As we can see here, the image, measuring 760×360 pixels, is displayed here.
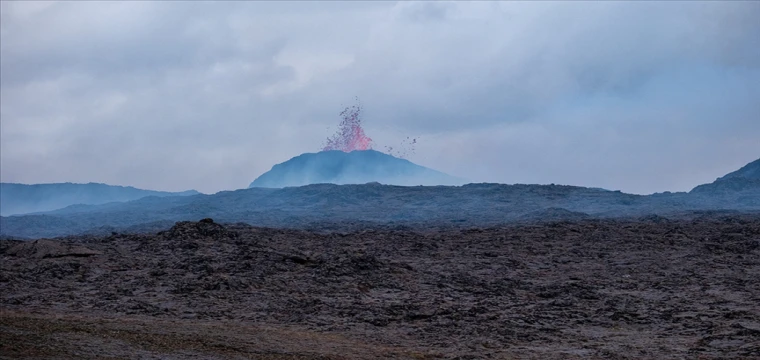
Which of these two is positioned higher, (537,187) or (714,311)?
(537,187)

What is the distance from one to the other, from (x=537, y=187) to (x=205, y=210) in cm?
3322

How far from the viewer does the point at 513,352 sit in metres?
13.0

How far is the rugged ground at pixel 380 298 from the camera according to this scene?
13.1m

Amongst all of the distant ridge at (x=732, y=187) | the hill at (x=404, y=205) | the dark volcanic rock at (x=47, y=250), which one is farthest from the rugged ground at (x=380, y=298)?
the distant ridge at (x=732, y=187)

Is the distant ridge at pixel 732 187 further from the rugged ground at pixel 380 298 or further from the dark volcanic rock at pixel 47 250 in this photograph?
the dark volcanic rock at pixel 47 250

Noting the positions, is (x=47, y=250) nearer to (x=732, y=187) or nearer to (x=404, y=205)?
(x=404, y=205)

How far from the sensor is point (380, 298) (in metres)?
18.5

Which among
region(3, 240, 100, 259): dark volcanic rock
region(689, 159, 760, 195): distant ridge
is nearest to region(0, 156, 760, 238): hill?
region(689, 159, 760, 195): distant ridge

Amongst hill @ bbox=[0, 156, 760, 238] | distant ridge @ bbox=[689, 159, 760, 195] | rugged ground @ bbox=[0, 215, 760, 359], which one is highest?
distant ridge @ bbox=[689, 159, 760, 195]

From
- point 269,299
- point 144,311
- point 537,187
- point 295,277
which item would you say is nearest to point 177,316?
point 144,311

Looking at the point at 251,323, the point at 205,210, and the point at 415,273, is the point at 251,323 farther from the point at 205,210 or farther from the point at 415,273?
the point at 205,210

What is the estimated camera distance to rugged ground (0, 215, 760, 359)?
517 inches

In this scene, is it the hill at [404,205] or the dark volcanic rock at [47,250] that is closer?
the dark volcanic rock at [47,250]

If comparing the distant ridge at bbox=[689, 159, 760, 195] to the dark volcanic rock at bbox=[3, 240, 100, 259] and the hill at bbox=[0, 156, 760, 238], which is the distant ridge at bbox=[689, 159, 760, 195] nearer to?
the hill at bbox=[0, 156, 760, 238]
